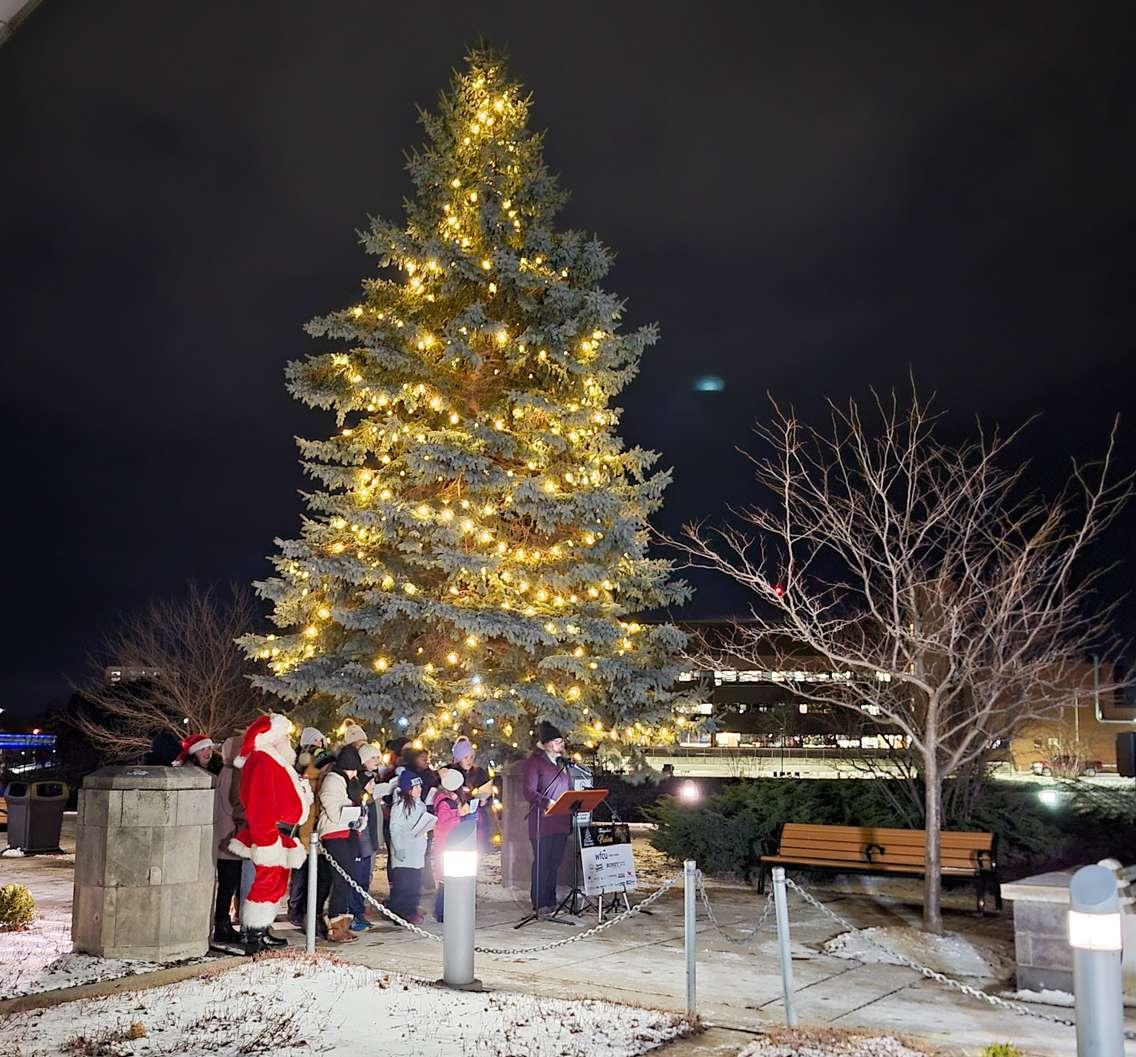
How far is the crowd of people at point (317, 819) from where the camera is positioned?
10055mm

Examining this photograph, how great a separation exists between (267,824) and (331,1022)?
2.64m

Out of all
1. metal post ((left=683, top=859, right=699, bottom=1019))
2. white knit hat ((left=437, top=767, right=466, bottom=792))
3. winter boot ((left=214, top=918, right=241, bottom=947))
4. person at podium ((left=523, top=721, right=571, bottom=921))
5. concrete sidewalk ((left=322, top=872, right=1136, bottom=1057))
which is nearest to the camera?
concrete sidewalk ((left=322, top=872, right=1136, bottom=1057))

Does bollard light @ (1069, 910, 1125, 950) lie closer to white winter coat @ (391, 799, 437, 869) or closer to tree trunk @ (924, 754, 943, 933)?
tree trunk @ (924, 754, 943, 933)

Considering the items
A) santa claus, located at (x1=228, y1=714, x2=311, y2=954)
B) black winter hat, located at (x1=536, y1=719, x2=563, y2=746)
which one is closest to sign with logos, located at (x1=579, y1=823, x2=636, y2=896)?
black winter hat, located at (x1=536, y1=719, x2=563, y2=746)

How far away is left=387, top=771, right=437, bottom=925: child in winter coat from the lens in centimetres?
1210

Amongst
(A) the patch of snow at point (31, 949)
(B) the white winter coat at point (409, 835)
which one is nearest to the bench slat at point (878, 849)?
(B) the white winter coat at point (409, 835)

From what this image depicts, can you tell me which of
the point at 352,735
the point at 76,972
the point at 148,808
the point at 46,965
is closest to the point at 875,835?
the point at 352,735

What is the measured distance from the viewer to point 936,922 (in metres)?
11.7

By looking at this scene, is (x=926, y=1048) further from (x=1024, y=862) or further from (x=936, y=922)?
(x=1024, y=862)

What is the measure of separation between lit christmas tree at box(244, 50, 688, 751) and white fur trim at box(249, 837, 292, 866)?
17.7 feet

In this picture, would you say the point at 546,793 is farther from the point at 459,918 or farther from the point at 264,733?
the point at 459,918

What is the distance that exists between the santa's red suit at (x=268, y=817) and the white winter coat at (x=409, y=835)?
6.40ft

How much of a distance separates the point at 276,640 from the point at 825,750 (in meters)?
43.2

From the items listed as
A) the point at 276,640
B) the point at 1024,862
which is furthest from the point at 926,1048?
the point at 276,640
